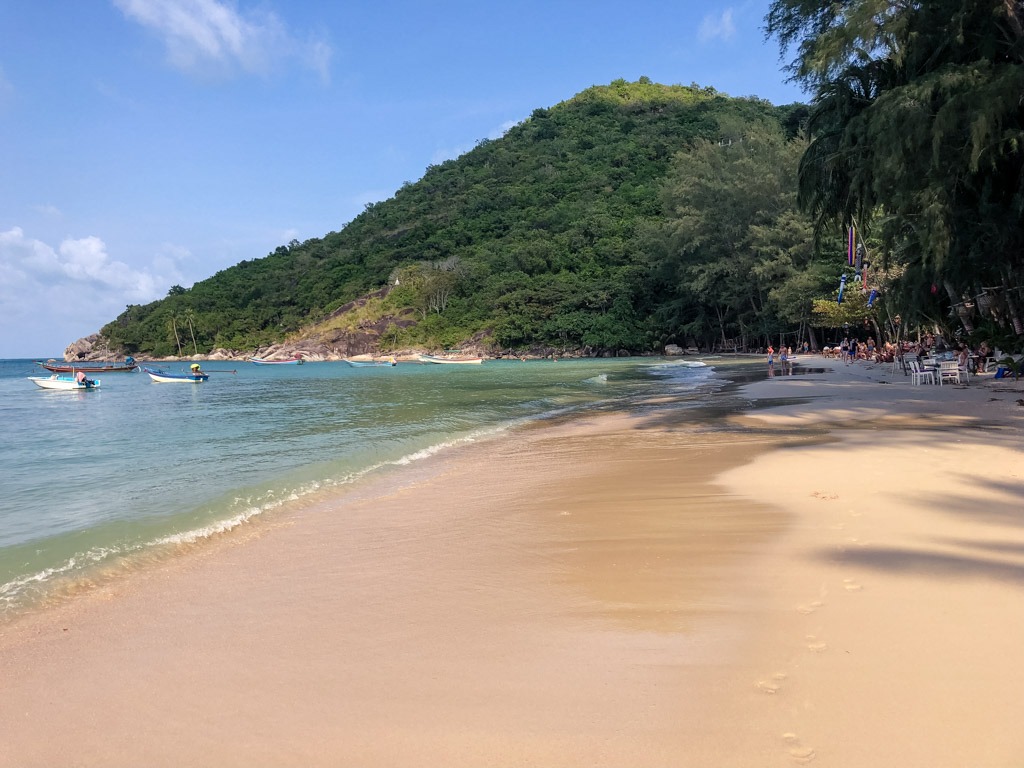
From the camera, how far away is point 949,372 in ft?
60.8

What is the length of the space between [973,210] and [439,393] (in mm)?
19026

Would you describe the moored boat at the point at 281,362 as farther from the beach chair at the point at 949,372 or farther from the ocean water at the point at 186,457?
the beach chair at the point at 949,372

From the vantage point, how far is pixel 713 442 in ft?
37.1

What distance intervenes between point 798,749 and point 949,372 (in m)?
19.6

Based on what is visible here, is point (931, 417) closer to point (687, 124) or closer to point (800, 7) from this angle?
point (800, 7)

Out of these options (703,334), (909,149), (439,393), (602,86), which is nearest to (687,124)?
(602,86)

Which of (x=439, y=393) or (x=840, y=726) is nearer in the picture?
(x=840, y=726)

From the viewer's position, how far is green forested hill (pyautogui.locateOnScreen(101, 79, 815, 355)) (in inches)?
2940

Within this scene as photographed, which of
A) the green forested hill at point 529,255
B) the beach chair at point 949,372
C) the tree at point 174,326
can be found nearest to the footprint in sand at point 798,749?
the beach chair at point 949,372

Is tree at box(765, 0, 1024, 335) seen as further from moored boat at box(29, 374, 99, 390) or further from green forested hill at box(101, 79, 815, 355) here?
green forested hill at box(101, 79, 815, 355)

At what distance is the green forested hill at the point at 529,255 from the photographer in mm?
74688

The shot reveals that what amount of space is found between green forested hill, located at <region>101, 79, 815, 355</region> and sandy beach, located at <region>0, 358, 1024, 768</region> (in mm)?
53650

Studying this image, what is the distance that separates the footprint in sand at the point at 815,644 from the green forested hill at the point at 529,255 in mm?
55988

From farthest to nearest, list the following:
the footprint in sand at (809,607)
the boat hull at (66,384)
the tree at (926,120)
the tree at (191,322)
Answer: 1. the tree at (191,322)
2. the boat hull at (66,384)
3. the tree at (926,120)
4. the footprint in sand at (809,607)
